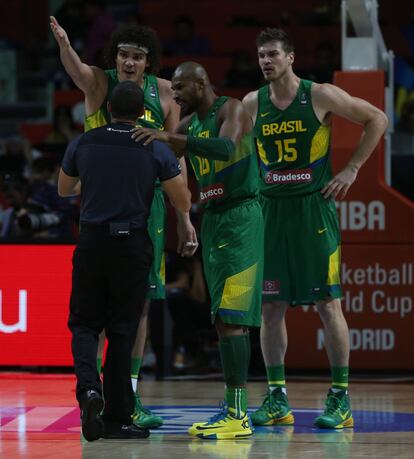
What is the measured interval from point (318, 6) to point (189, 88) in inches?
430

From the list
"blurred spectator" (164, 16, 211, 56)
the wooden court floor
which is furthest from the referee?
"blurred spectator" (164, 16, 211, 56)

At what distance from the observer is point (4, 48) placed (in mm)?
17297

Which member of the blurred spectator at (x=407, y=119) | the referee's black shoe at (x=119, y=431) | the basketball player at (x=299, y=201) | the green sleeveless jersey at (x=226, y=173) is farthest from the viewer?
the blurred spectator at (x=407, y=119)

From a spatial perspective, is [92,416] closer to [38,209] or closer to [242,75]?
[38,209]

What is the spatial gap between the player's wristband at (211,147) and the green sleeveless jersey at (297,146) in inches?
34.7

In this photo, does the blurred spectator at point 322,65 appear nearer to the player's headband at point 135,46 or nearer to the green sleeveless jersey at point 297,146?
the green sleeveless jersey at point 297,146

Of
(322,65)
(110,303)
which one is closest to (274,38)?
(110,303)

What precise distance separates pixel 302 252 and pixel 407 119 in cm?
715

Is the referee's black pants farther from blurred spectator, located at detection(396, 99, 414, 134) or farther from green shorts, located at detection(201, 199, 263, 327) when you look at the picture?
blurred spectator, located at detection(396, 99, 414, 134)

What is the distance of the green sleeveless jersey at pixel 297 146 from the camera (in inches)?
264

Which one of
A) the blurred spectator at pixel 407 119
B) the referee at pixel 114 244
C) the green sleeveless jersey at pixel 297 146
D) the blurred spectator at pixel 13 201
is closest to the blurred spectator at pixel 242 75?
the blurred spectator at pixel 407 119

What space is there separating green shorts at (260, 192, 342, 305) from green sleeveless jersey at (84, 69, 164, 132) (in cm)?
85

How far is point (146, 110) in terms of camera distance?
6.63m

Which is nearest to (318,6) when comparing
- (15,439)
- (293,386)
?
(293,386)
